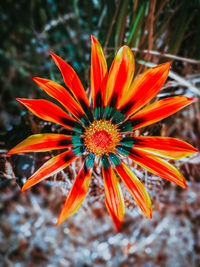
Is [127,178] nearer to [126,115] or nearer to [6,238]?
[126,115]

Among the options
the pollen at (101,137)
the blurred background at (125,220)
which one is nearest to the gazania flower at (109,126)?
the pollen at (101,137)

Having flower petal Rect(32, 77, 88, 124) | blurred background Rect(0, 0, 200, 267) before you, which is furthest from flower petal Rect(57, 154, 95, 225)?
blurred background Rect(0, 0, 200, 267)

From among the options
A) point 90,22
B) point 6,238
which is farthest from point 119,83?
point 6,238

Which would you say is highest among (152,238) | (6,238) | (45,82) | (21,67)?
(21,67)

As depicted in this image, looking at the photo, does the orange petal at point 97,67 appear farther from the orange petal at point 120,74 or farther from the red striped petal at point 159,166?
the red striped petal at point 159,166

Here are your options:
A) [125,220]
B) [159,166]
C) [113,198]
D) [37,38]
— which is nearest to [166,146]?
[159,166]

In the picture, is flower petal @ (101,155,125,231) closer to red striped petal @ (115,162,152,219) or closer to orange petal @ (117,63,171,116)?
red striped petal @ (115,162,152,219)

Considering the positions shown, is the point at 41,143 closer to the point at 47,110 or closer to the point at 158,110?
the point at 47,110
